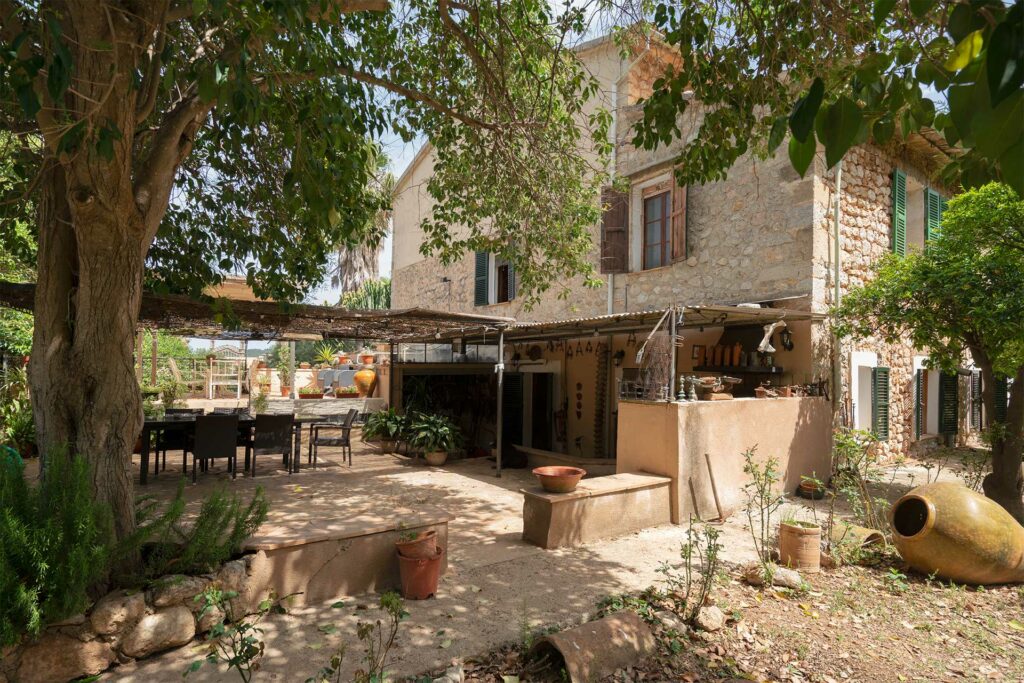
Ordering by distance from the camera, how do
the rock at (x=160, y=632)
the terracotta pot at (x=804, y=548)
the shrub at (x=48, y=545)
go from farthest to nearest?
the terracotta pot at (x=804, y=548) → the rock at (x=160, y=632) → the shrub at (x=48, y=545)

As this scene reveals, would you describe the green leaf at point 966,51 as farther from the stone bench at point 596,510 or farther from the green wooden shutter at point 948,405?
the green wooden shutter at point 948,405

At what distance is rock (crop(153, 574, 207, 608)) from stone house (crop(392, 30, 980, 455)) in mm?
5009

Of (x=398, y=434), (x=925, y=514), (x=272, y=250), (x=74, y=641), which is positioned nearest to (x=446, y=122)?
(x=272, y=250)

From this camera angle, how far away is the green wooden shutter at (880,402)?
8070 millimetres

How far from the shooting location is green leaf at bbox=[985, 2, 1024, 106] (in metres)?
0.94

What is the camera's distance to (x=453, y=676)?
286cm

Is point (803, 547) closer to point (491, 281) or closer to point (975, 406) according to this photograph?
point (491, 281)

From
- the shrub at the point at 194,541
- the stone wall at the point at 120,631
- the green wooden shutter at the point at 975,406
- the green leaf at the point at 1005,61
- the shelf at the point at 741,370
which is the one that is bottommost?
the stone wall at the point at 120,631

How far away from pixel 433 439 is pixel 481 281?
4.59 m

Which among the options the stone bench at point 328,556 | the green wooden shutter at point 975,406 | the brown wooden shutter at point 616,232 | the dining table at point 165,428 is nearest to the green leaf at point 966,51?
the stone bench at point 328,556

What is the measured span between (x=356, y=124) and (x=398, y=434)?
707cm

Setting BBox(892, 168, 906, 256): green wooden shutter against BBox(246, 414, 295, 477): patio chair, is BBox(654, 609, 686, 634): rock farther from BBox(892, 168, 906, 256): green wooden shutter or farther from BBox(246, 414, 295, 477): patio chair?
BBox(892, 168, 906, 256): green wooden shutter

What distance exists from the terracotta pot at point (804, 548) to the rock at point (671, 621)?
1543 millimetres

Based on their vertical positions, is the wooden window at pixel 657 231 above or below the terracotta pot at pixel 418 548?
above
